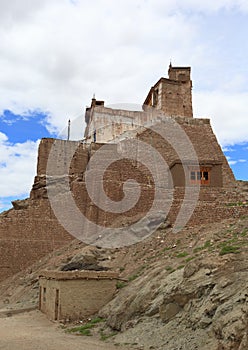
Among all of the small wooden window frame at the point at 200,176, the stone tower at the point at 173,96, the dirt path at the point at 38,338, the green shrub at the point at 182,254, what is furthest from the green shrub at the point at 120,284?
the stone tower at the point at 173,96

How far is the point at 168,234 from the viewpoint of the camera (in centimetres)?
1848

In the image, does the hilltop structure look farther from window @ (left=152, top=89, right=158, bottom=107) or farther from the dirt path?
the dirt path

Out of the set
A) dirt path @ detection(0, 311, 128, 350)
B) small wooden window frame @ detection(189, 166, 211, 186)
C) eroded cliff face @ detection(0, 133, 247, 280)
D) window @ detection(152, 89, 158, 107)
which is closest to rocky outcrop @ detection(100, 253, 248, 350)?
dirt path @ detection(0, 311, 128, 350)

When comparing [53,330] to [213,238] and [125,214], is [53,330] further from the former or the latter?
[125,214]

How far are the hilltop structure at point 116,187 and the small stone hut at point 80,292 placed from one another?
6.90 metres

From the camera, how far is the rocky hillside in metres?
8.41

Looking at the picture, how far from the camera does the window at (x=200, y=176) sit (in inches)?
1001

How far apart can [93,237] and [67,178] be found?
580cm

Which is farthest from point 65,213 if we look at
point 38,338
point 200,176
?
point 38,338

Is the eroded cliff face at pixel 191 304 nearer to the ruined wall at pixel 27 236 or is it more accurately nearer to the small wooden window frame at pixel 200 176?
the ruined wall at pixel 27 236

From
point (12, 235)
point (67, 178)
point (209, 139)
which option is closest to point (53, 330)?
point (12, 235)

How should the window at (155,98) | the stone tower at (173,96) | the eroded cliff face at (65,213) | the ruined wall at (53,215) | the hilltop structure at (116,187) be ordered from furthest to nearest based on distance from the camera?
1. the window at (155,98)
2. the stone tower at (173,96)
3. the hilltop structure at (116,187)
4. the ruined wall at (53,215)
5. the eroded cliff face at (65,213)

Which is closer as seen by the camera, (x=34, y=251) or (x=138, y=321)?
(x=138, y=321)

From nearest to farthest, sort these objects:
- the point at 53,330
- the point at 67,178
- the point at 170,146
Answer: the point at 53,330 < the point at 67,178 < the point at 170,146
